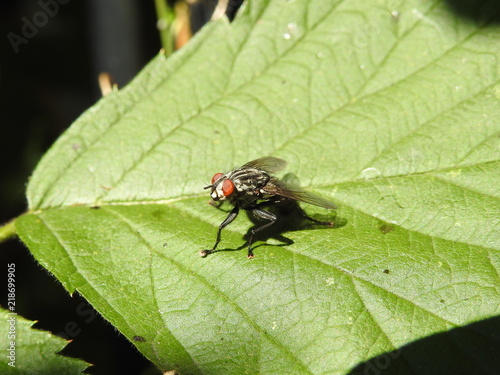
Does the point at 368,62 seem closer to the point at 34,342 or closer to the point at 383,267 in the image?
the point at 383,267

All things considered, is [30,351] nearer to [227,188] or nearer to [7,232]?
[7,232]

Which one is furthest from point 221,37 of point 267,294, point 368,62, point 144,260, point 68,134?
point 267,294

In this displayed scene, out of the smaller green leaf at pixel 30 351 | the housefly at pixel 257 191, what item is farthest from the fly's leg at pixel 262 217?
the smaller green leaf at pixel 30 351

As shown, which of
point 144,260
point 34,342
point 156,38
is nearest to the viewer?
point 34,342

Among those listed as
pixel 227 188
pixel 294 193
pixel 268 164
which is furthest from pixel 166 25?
pixel 294 193

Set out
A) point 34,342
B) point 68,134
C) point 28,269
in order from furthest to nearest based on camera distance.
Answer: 1. point 28,269
2. point 68,134
3. point 34,342

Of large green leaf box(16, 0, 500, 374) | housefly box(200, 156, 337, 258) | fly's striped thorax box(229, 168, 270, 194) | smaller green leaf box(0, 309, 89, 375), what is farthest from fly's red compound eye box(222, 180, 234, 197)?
smaller green leaf box(0, 309, 89, 375)

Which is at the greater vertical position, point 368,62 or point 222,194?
point 368,62
